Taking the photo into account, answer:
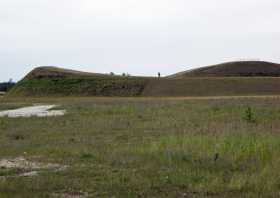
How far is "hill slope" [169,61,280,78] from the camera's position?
122250mm

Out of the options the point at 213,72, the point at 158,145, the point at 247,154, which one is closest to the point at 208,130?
the point at 158,145

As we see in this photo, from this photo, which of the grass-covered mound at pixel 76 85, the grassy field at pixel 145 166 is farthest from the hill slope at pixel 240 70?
the grassy field at pixel 145 166

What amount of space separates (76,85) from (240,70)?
4017cm

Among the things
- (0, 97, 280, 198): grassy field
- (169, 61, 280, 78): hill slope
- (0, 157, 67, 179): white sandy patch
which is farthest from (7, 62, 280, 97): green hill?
(0, 157, 67, 179): white sandy patch

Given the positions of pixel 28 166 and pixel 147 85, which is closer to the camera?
pixel 28 166

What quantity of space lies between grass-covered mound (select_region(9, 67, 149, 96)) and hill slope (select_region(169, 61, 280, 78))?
80.0 ft

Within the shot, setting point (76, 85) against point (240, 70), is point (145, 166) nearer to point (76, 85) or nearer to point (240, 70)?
point (76, 85)

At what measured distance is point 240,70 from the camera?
412ft

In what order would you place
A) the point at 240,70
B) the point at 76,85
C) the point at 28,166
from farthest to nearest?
the point at 240,70, the point at 76,85, the point at 28,166

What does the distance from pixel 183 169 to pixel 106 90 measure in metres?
86.9

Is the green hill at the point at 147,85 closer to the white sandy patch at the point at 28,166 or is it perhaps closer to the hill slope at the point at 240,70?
the hill slope at the point at 240,70

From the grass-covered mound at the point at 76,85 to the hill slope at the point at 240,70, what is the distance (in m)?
24.4

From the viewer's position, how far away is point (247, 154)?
1321 centimetres

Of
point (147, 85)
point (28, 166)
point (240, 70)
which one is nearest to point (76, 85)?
point (147, 85)
